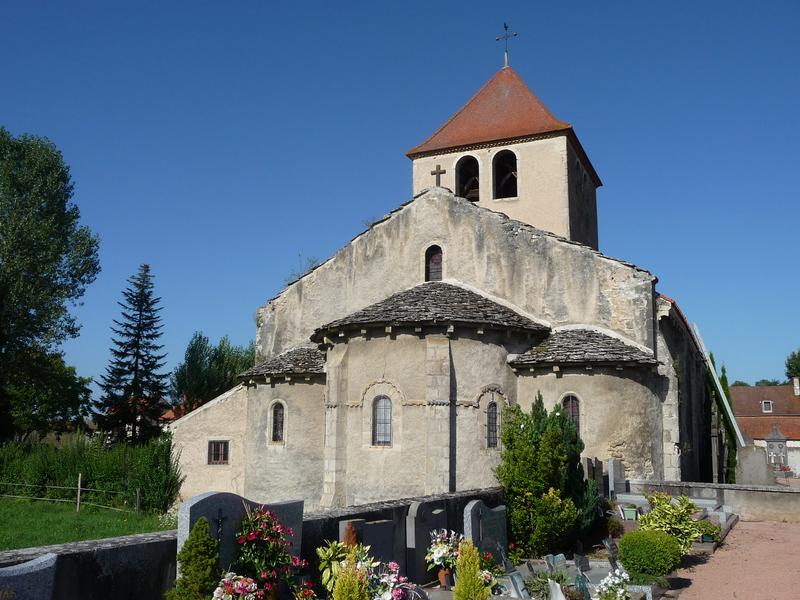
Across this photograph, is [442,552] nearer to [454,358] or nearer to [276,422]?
[454,358]

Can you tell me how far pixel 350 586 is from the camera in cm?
809

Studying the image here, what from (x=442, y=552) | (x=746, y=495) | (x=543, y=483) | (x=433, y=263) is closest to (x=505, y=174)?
(x=433, y=263)

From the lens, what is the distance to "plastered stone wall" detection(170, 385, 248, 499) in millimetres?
25119

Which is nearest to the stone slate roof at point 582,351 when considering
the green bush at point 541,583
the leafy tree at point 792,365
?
the green bush at point 541,583

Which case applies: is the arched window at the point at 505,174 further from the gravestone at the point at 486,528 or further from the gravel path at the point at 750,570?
the gravestone at the point at 486,528

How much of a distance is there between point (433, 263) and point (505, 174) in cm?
770

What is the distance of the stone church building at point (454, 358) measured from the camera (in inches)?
722

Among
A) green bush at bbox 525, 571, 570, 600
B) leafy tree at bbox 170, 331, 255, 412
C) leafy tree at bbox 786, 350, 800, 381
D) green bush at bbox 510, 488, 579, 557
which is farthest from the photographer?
leafy tree at bbox 786, 350, 800, 381

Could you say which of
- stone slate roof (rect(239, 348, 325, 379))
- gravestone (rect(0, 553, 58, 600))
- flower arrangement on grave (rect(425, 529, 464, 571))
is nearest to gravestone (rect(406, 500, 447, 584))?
flower arrangement on grave (rect(425, 529, 464, 571))

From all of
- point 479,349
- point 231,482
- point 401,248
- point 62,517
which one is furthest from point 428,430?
point 62,517

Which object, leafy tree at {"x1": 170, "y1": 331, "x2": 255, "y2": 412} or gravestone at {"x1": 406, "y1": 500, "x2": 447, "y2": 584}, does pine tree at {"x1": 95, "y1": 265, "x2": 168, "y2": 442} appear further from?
gravestone at {"x1": 406, "y1": 500, "x2": 447, "y2": 584}

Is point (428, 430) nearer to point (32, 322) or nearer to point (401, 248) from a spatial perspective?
point (401, 248)

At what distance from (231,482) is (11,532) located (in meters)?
7.29

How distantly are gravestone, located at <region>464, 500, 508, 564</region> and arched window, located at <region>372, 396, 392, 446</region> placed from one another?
5.44 metres
